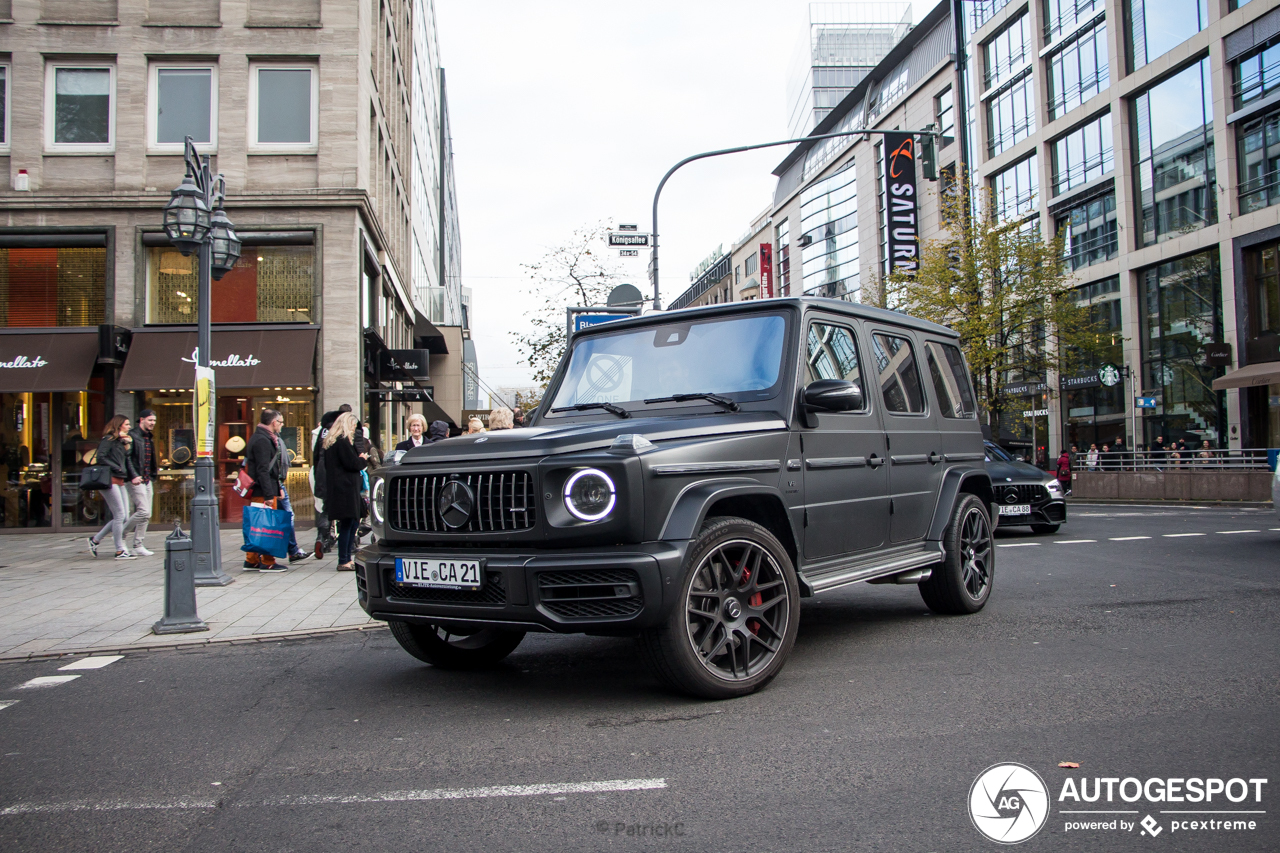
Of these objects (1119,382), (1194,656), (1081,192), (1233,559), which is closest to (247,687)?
(1194,656)

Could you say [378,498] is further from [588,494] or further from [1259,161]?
[1259,161]

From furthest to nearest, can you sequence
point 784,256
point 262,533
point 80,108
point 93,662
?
1. point 784,256
2. point 80,108
3. point 262,533
4. point 93,662

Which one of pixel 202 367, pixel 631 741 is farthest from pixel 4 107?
pixel 631 741

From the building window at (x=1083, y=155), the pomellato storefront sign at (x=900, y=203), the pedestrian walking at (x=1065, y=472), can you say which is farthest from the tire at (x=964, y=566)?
the pomellato storefront sign at (x=900, y=203)

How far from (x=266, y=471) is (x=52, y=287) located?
985 centimetres

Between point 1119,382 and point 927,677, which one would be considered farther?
point 1119,382

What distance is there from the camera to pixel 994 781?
321 cm

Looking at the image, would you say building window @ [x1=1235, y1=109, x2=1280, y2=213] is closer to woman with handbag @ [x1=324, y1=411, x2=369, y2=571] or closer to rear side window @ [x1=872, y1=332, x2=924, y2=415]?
rear side window @ [x1=872, y1=332, x2=924, y2=415]

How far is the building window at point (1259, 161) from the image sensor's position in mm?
24953

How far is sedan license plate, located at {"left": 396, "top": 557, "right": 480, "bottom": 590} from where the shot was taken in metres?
4.18

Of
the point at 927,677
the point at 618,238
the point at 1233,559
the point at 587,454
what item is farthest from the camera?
the point at 618,238

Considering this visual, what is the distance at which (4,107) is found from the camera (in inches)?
700

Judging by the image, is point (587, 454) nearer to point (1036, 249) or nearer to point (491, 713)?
point (491, 713)

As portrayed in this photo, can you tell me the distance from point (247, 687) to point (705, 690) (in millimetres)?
2609
